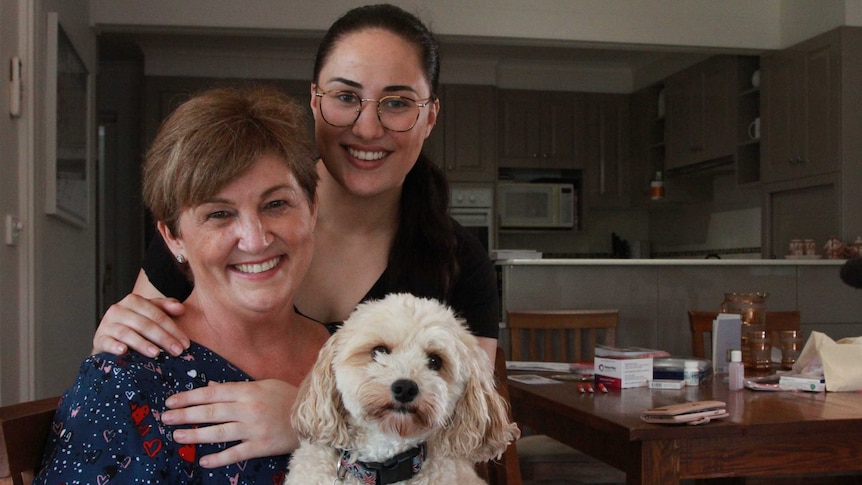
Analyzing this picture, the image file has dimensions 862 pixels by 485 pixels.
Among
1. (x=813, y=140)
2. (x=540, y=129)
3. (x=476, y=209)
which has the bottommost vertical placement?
(x=476, y=209)

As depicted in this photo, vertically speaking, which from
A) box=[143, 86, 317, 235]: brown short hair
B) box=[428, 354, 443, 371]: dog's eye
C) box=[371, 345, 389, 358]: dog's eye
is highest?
box=[143, 86, 317, 235]: brown short hair

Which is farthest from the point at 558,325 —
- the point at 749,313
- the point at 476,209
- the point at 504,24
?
the point at 476,209

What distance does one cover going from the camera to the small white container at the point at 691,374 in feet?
8.19

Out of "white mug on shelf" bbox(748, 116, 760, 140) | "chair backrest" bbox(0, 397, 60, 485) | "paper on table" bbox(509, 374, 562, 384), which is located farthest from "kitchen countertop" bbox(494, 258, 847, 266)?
"chair backrest" bbox(0, 397, 60, 485)

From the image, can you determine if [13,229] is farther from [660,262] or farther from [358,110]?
[660,262]

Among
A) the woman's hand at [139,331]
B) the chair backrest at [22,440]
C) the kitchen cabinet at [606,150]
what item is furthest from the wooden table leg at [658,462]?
the kitchen cabinet at [606,150]

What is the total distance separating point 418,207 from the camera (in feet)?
5.62

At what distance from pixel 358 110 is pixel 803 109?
529 centimetres

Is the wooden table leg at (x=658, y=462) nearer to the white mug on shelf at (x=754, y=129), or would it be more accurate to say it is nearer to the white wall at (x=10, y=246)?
the white wall at (x=10, y=246)

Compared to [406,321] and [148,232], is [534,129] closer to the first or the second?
[148,232]

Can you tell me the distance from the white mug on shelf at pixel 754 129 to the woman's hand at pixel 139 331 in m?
5.99

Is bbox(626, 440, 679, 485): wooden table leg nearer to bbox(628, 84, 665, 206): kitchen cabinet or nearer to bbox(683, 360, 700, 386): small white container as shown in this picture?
bbox(683, 360, 700, 386): small white container

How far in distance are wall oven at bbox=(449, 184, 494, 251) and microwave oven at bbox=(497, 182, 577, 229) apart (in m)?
0.20

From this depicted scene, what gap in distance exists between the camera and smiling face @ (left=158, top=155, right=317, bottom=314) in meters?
1.20
